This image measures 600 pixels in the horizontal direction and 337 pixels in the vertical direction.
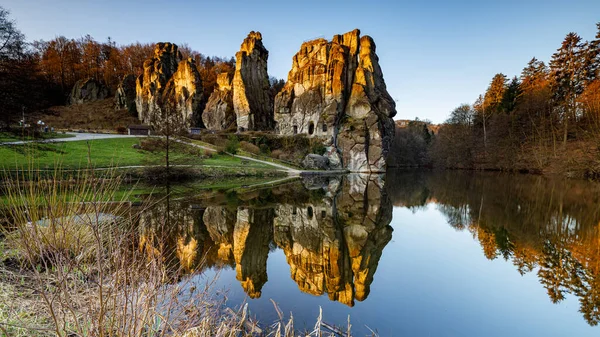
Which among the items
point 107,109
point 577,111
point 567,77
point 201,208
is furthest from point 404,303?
point 107,109

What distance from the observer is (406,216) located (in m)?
13.3

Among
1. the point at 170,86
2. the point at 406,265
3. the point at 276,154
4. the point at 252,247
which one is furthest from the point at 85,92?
the point at 406,265

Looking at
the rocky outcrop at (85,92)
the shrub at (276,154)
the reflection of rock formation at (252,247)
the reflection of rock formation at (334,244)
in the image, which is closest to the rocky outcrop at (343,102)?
the shrub at (276,154)

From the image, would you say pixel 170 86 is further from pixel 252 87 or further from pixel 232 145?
pixel 232 145

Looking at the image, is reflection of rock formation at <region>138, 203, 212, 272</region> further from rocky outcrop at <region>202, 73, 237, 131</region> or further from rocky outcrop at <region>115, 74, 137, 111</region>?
rocky outcrop at <region>115, 74, 137, 111</region>

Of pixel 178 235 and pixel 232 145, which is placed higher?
pixel 232 145

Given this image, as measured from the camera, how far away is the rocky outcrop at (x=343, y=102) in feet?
135

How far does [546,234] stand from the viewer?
31.1 ft

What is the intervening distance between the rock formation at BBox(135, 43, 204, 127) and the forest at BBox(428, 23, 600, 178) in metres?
48.1

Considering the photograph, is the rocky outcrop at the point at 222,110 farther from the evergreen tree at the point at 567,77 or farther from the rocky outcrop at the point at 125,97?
the evergreen tree at the point at 567,77

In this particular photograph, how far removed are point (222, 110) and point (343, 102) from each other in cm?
2261

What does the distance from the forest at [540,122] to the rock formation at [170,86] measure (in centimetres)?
4812

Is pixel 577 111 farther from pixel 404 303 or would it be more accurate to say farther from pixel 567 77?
pixel 404 303

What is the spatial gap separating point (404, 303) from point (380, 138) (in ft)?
121
